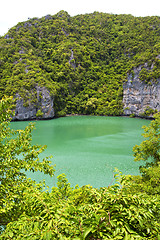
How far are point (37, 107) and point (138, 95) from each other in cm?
2568

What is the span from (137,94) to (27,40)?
39.9 metres

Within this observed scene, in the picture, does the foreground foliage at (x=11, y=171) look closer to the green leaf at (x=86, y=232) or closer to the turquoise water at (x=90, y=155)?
the green leaf at (x=86, y=232)

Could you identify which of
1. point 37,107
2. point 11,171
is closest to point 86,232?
point 11,171

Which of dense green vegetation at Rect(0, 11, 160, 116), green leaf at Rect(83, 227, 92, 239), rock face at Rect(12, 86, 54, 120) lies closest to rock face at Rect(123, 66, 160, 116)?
dense green vegetation at Rect(0, 11, 160, 116)

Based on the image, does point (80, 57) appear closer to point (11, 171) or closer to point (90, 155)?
point (90, 155)

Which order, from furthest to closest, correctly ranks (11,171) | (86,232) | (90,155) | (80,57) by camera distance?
(80,57) < (90,155) < (11,171) < (86,232)

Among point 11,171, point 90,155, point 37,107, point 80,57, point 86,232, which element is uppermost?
point 80,57

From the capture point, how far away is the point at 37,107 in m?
44.3

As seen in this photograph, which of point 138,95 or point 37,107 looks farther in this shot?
point 138,95

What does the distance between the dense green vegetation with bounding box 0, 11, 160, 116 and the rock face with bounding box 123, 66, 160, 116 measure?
1717 millimetres

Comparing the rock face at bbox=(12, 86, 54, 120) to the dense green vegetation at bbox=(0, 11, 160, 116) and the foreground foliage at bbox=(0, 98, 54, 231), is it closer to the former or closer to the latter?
the dense green vegetation at bbox=(0, 11, 160, 116)

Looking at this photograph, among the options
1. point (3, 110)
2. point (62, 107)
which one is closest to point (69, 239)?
point (3, 110)

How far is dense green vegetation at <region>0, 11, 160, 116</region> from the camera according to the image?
48312 mm

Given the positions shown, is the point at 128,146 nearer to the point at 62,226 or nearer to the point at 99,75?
the point at 62,226
